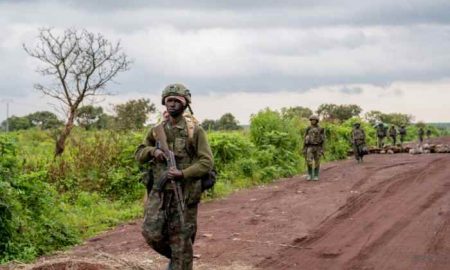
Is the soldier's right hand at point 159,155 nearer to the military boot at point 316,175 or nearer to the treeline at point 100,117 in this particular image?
the military boot at point 316,175

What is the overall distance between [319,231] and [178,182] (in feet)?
16.4

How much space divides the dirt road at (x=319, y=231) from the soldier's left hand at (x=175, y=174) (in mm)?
1734

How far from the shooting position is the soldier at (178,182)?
6.75m

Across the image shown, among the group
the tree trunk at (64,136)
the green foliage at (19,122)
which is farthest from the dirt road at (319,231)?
the green foliage at (19,122)

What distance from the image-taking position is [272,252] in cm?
954

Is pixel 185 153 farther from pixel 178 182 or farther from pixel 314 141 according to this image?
pixel 314 141

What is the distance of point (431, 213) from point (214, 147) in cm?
764

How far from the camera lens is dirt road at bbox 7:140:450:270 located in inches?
353

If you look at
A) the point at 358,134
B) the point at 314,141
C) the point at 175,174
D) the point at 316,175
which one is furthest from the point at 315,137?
the point at 175,174

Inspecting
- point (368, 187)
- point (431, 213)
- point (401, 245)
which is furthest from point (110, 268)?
point (368, 187)

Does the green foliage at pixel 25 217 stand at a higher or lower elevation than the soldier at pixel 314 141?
lower

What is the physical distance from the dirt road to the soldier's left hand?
5.69 ft

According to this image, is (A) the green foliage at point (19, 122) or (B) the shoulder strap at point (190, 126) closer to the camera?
(B) the shoulder strap at point (190, 126)

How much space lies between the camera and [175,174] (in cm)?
657
